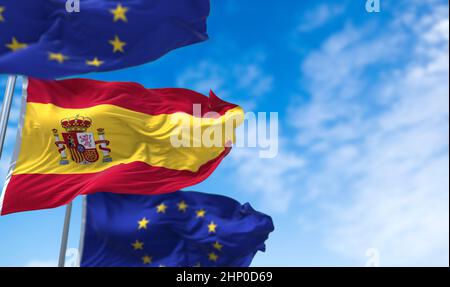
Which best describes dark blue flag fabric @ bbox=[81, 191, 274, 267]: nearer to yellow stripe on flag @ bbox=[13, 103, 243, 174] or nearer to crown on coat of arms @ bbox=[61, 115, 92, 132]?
yellow stripe on flag @ bbox=[13, 103, 243, 174]

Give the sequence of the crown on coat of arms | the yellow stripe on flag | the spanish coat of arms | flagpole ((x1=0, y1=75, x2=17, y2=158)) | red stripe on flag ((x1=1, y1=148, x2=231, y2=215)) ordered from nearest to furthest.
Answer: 1. flagpole ((x1=0, y1=75, x2=17, y2=158))
2. red stripe on flag ((x1=1, y1=148, x2=231, y2=215))
3. the yellow stripe on flag
4. the spanish coat of arms
5. the crown on coat of arms

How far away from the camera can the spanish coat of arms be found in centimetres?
1278

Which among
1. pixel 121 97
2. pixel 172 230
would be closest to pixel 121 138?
pixel 121 97

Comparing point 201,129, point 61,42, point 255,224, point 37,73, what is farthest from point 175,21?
point 255,224

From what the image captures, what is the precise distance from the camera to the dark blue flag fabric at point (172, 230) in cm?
1484

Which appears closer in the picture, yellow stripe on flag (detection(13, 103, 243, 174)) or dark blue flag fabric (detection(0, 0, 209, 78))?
dark blue flag fabric (detection(0, 0, 209, 78))

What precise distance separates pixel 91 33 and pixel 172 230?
7458 millimetres

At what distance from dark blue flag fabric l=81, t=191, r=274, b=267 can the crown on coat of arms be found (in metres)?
2.80

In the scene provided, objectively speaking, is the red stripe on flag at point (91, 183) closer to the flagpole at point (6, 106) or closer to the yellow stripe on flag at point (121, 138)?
the yellow stripe on flag at point (121, 138)

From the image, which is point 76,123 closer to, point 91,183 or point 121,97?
point 121,97

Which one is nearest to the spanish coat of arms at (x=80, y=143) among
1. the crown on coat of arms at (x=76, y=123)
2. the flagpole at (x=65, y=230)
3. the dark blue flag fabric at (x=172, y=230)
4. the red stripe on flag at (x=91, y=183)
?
the crown on coat of arms at (x=76, y=123)

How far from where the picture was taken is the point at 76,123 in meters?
13.1

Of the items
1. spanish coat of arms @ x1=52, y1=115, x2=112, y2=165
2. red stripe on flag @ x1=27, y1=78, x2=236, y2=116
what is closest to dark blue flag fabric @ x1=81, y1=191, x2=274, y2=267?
spanish coat of arms @ x1=52, y1=115, x2=112, y2=165
